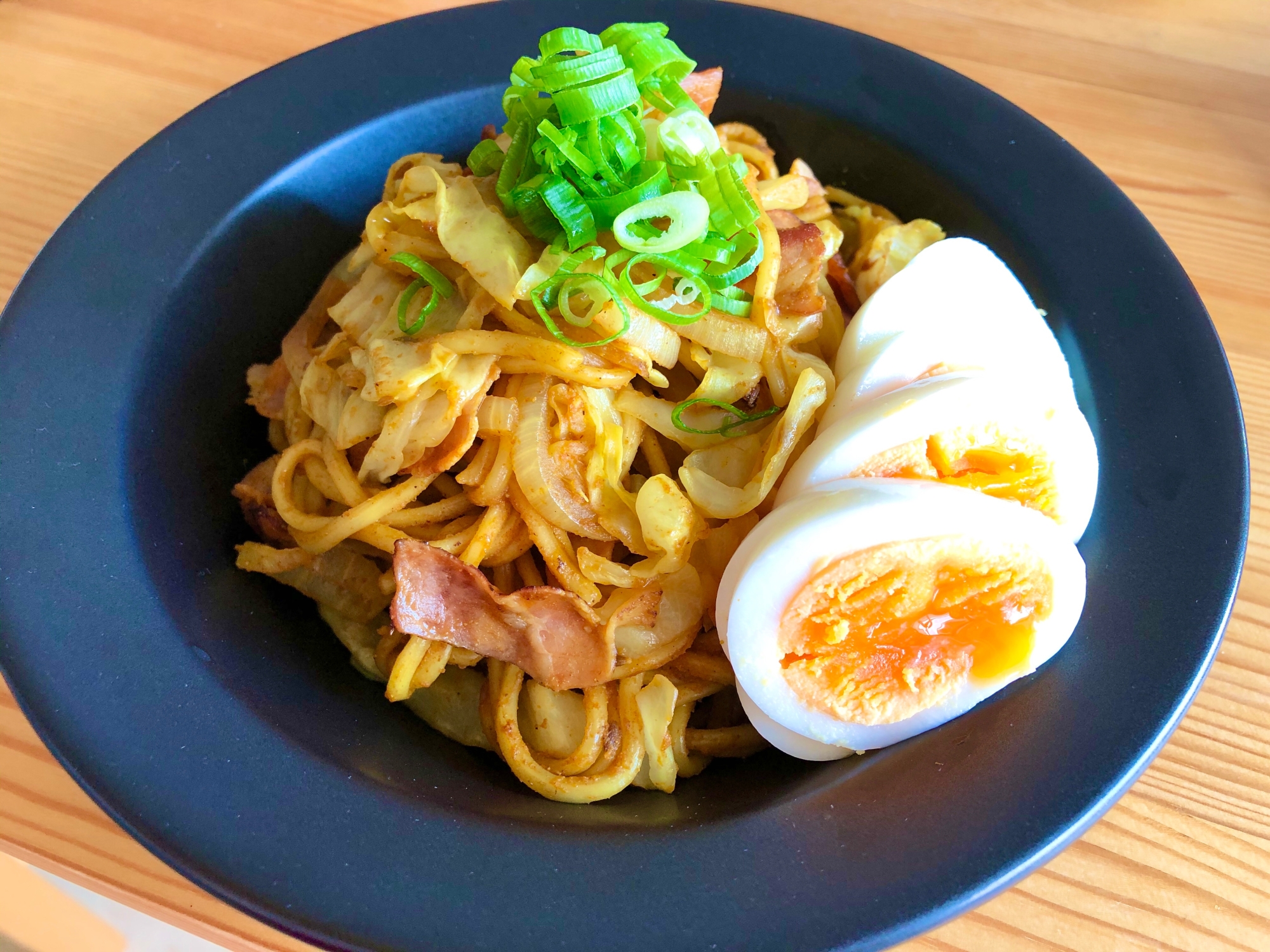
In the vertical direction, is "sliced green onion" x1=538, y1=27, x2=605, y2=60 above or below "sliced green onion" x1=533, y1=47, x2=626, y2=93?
above

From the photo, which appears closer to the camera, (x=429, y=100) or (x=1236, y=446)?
(x=1236, y=446)

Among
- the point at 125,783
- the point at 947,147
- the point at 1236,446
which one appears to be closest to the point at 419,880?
the point at 125,783

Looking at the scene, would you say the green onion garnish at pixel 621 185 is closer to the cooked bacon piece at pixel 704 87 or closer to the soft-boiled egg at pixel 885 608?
the cooked bacon piece at pixel 704 87

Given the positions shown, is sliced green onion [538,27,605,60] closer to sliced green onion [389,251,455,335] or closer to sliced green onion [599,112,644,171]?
sliced green onion [599,112,644,171]

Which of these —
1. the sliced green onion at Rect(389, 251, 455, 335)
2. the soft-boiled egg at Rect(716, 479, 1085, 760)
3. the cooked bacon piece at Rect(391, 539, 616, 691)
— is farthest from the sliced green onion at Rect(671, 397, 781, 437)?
the sliced green onion at Rect(389, 251, 455, 335)

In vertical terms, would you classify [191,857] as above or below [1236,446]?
below

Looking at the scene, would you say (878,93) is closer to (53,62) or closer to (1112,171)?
(1112,171)
